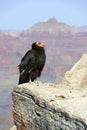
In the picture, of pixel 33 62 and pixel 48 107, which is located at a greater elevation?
pixel 33 62

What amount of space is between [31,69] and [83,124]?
Result: 547 cm

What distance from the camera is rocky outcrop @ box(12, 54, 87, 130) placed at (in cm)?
938

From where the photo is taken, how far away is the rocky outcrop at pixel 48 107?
9383 mm

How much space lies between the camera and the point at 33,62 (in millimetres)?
13648

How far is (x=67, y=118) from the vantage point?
31.2ft

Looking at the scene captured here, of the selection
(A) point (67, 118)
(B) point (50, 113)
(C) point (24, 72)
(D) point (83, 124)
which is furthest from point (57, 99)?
(C) point (24, 72)

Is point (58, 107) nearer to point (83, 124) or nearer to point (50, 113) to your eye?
point (50, 113)

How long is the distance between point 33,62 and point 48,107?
A: 10.5 ft

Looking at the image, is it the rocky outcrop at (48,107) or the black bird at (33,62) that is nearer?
Result: the rocky outcrop at (48,107)

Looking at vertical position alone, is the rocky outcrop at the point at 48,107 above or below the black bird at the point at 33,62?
below

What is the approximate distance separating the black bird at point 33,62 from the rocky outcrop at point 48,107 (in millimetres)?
756

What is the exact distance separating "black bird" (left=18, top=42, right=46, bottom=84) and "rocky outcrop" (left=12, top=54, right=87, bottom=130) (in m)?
0.76

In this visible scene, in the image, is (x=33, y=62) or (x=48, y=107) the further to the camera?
(x=33, y=62)

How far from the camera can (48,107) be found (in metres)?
10.8
